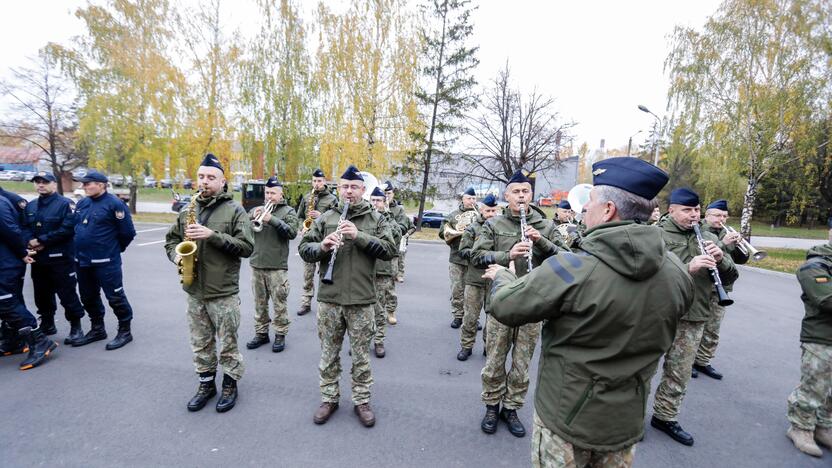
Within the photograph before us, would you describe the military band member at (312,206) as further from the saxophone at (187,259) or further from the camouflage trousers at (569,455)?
the camouflage trousers at (569,455)

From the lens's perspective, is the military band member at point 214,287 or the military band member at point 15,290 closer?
the military band member at point 214,287

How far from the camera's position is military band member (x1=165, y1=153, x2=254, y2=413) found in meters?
3.64

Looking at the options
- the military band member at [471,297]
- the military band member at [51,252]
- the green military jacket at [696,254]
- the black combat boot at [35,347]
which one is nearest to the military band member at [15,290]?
the black combat boot at [35,347]

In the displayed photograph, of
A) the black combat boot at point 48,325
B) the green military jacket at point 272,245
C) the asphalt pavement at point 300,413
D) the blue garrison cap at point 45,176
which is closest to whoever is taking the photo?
the asphalt pavement at point 300,413

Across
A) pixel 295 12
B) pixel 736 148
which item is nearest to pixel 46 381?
pixel 295 12

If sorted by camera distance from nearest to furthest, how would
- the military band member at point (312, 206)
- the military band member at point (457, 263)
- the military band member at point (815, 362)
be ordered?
1. the military band member at point (815, 362)
2. the military band member at point (457, 263)
3. the military band member at point (312, 206)

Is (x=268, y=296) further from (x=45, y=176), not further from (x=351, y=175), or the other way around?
Answer: (x=45, y=176)

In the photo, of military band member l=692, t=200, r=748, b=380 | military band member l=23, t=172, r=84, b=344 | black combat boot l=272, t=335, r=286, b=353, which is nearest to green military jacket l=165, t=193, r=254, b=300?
black combat boot l=272, t=335, r=286, b=353

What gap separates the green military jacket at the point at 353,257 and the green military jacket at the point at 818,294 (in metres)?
3.79

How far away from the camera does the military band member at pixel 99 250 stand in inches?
191

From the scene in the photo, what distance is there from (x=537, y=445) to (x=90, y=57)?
79.8ft

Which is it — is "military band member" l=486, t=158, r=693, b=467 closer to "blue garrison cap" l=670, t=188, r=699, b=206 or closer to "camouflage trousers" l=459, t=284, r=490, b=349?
"blue garrison cap" l=670, t=188, r=699, b=206

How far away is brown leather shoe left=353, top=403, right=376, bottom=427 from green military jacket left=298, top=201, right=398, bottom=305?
1.05m

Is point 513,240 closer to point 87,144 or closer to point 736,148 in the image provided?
point 736,148
